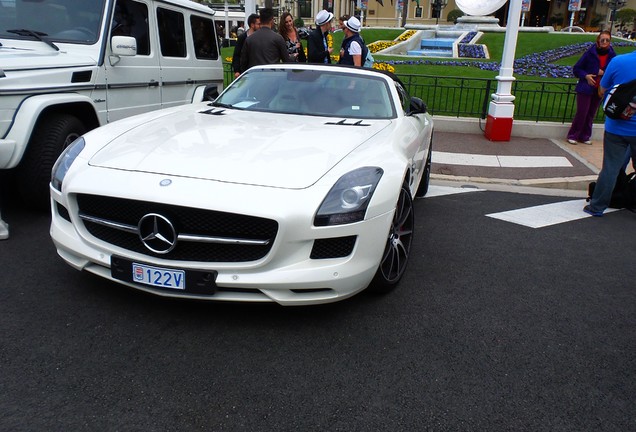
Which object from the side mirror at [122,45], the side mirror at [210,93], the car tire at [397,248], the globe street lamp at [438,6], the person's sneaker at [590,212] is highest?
the globe street lamp at [438,6]

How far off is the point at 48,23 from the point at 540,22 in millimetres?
78655

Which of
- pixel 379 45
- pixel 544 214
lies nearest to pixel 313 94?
pixel 544 214

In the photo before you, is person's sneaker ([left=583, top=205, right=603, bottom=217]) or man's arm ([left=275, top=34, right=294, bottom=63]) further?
man's arm ([left=275, top=34, right=294, bottom=63])

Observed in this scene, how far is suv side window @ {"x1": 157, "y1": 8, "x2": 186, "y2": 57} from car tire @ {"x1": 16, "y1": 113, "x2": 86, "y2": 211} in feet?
6.82

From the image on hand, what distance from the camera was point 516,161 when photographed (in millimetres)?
8055

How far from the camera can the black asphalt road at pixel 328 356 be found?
225cm

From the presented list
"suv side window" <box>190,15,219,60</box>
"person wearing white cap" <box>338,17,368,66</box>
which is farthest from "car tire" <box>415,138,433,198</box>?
"suv side window" <box>190,15,219,60</box>

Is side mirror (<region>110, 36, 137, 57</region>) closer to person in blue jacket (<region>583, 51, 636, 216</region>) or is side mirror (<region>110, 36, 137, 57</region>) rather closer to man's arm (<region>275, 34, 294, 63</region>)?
man's arm (<region>275, 34, 294, 63</region>)

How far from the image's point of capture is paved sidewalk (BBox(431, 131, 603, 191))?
281 inches

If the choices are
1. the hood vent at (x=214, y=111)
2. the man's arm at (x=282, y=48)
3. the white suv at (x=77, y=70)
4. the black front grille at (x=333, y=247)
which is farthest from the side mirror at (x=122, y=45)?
the black front grille at (x=333, y=247)

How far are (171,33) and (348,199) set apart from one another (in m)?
4.75

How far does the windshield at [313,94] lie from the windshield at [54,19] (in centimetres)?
174

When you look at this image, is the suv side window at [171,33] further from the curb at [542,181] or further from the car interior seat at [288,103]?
the curb at [542,181]

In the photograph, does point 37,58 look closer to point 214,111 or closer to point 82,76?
point 82,76
